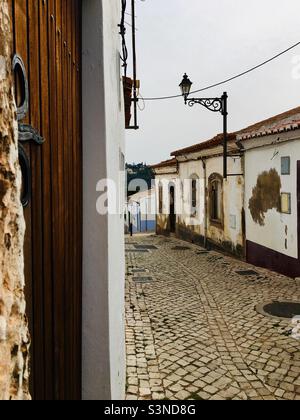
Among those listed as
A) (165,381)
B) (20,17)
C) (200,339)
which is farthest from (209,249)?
(20,17)

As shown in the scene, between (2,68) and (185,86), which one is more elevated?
(185,86)

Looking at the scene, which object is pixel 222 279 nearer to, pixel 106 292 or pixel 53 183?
pixel 106 292

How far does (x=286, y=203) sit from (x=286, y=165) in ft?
3.58

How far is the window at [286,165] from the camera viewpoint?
9962 millimetres

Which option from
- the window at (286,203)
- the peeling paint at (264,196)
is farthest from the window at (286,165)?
the window at (286,203)

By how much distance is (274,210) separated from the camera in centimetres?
1086

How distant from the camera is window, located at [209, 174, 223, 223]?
1487 centimetres

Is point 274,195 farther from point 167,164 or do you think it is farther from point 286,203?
point 167,164

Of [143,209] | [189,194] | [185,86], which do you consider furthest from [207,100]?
[143,209]

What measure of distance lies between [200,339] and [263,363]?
1.21 m

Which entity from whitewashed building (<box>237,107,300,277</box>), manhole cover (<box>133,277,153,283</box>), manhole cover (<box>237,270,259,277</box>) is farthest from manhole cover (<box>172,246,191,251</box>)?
manhole cover (<box>133,277,153,283</box>)

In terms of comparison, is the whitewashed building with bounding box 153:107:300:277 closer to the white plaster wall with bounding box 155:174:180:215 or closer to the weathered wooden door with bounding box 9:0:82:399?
the white plaster wall with bounding box 155:174:180:215

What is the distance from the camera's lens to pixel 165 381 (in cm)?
454

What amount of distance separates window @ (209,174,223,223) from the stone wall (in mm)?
14385
